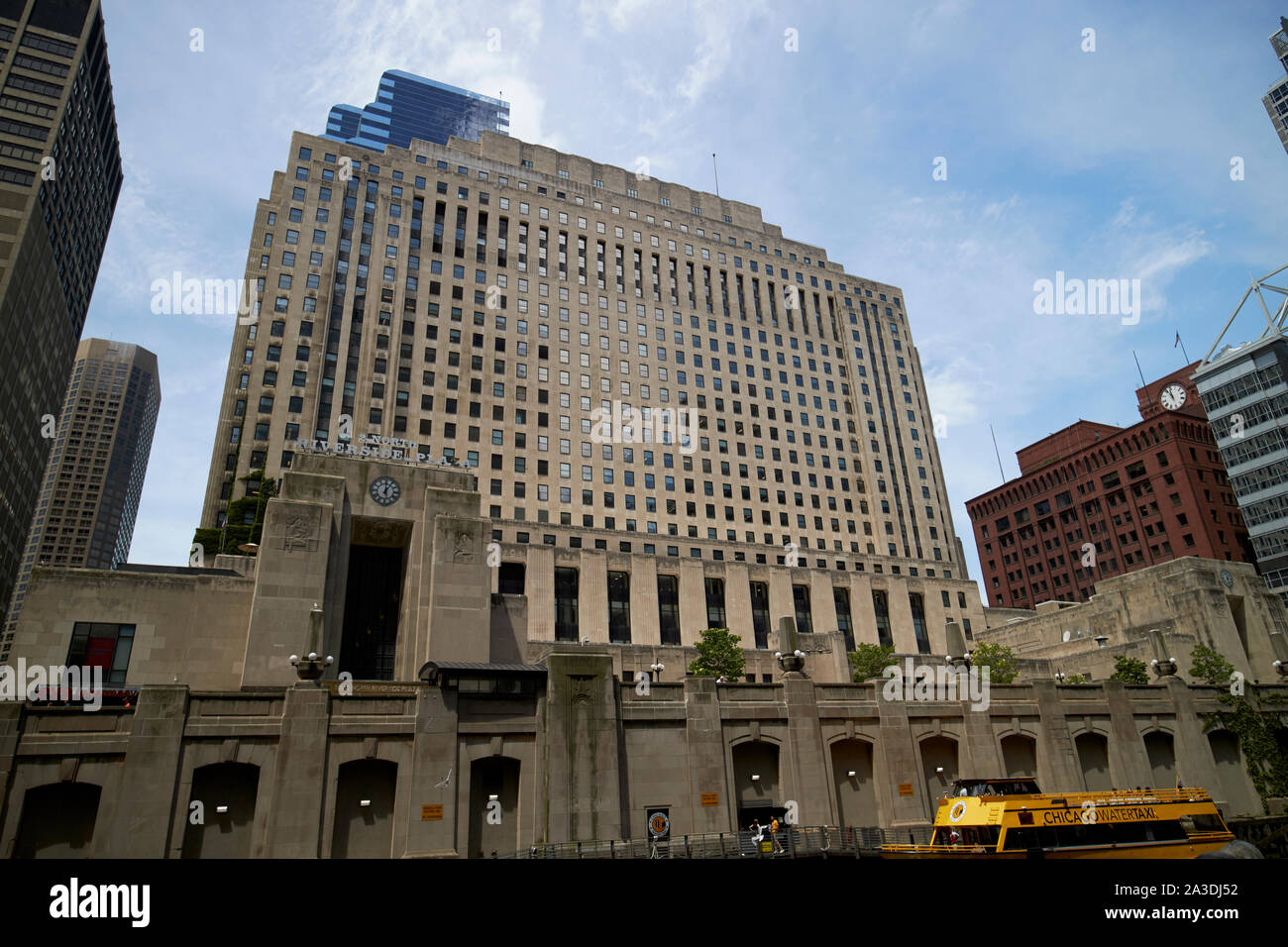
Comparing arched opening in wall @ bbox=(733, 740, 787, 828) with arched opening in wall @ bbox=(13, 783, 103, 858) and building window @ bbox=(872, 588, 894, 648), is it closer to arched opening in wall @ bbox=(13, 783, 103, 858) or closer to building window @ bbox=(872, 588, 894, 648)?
arched opening in wall @ bbox=(13, 783, 103, 858)

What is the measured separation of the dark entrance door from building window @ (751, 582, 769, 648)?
45197 millimetres

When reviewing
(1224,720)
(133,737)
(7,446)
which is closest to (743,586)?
(1224,720)

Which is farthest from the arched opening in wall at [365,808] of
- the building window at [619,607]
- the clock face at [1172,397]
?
the clock face at [1172,397]

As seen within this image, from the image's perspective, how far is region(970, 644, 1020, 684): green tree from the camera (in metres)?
68.6

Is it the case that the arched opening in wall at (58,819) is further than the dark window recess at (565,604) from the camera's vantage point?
No

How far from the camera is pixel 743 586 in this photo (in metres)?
91.8

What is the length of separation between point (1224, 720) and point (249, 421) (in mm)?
96784

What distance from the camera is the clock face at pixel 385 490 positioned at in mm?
58375

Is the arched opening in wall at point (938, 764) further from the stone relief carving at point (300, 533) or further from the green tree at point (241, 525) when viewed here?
the green tree at point (241, 525)

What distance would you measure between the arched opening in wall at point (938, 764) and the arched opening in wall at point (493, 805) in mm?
22477

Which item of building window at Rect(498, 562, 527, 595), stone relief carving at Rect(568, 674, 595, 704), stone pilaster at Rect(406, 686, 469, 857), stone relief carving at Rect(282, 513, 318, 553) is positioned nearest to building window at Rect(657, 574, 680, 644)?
building window at Rect(498, 562, 527, 595)

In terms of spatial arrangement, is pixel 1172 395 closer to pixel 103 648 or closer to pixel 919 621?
pixel 919 621

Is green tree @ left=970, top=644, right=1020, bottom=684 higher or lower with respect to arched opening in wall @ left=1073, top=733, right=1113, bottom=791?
higher
